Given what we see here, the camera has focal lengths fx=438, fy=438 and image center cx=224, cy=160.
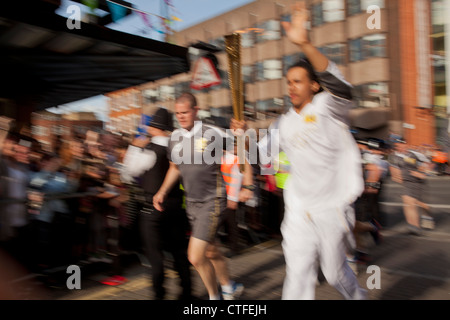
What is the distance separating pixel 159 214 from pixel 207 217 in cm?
48

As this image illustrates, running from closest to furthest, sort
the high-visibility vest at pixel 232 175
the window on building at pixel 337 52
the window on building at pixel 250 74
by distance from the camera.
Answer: the high-visibility vest at pixel 232 175
the window on building at pixel 337 52
the window on building at pixel 250 74

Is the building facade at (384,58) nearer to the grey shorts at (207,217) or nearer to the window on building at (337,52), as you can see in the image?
the window on building at (337,52)

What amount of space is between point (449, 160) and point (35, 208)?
440 cm

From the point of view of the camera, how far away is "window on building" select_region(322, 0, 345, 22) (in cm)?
3428

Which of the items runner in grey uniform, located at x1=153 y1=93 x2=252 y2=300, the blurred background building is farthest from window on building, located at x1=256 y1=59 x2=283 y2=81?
runner in grey uniform, located at x1=153 y1=93 x2=252 y2=300

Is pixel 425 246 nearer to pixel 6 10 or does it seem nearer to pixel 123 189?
pixel 123 189

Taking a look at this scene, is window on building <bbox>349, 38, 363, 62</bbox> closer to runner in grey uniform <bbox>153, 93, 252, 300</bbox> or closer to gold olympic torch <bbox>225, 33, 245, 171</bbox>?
gold olympic torch <bbox>225, 33, 245, 171</bbox>

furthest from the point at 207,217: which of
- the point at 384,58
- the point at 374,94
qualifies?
the point at 374,94

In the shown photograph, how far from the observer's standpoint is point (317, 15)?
35.6 m

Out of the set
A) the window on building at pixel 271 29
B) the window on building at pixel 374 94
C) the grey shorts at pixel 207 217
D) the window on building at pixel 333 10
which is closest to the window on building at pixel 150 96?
the window on building at pixel 271 29

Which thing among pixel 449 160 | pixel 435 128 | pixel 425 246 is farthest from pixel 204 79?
pixel 435 128

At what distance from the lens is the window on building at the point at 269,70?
39750 mm

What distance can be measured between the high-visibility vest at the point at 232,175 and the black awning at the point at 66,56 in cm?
330

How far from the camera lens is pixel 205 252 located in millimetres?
4023
